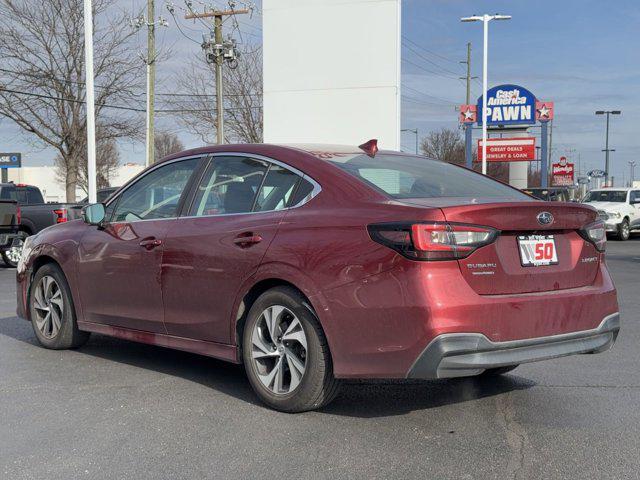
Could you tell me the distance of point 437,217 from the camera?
3938 mm

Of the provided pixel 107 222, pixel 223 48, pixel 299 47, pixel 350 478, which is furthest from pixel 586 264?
pixel 223 48

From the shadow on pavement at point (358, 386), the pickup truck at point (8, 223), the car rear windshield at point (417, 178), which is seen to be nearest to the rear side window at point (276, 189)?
the car rear windshield at point (417, 178)

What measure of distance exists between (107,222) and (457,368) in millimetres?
3250

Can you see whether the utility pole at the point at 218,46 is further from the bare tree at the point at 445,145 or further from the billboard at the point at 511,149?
the bare tree at the point at 445,145

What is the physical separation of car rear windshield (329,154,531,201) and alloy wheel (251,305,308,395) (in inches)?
37.5

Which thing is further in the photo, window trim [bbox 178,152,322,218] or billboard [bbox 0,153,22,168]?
billboard [bbox 0,153,22,168]

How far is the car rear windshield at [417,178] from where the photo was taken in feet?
14.9

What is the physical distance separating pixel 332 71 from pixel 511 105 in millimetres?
21709

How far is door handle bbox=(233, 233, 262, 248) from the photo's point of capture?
4.67 meters

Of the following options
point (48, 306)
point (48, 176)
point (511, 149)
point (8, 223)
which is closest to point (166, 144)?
point (48, 176)

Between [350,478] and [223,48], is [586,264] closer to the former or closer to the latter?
[350,478]

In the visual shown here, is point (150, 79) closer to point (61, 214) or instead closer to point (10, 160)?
point (61, 214)

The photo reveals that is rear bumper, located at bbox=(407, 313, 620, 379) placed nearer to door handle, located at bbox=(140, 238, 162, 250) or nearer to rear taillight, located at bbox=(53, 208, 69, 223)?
door handle, located at bbox=(140, 238, 162, 250)

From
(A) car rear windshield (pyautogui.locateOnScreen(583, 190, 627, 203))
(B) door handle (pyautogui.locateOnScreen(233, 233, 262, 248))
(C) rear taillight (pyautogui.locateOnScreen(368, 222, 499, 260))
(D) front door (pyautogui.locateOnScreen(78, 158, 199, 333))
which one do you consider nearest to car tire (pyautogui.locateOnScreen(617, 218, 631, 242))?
(A) car rear windshield (pyautogui.locateOnScreen(583, 190, 627, 203))
